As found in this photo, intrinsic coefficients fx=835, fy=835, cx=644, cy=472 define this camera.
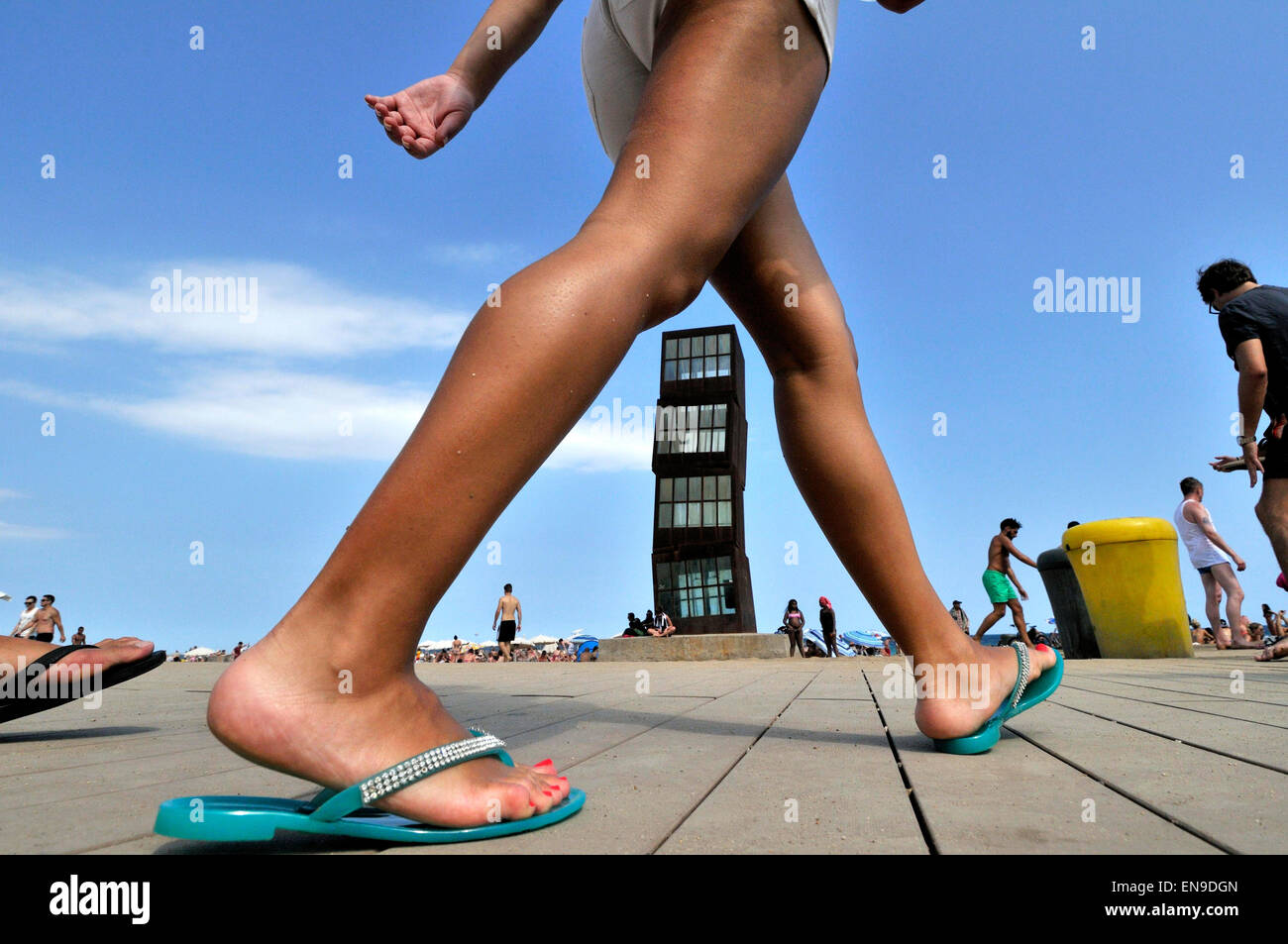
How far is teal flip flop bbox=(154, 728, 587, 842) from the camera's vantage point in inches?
31.9

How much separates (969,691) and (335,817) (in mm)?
1091

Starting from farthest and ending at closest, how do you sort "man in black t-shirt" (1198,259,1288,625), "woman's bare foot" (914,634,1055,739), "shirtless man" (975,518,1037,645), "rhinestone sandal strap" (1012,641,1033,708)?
"shirtless man" (975,518,1037,645)
"man in black t-shirt" (1198,259,1288,625)
"rhinestone sandal strap" (1012,641,1033,708)
"woman's bare foot" (914,634,1055,739)

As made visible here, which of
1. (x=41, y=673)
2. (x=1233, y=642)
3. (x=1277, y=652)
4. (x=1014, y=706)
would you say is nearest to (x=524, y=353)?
(x=1014, y=706)

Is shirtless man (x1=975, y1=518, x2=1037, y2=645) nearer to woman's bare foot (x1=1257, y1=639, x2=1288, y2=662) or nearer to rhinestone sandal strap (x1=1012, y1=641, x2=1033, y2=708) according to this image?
woman's bare foot (x1=1257, y1=639, x2=1288, y2=662)

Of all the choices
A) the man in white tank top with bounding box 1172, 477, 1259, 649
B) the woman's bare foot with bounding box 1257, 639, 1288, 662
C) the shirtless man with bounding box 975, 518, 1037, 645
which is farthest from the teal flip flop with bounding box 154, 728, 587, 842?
the shirtless man with bounding box 975, 518, 1037, 645

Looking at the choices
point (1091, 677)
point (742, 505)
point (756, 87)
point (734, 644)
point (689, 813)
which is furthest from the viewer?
point (742, 505)

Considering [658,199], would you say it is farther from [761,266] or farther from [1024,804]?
[1024,804]

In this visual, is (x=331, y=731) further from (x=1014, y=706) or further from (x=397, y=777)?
(x=1014, y=706)

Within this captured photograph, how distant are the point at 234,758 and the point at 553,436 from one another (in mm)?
1043

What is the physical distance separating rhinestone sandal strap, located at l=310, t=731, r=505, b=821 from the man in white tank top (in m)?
8.19

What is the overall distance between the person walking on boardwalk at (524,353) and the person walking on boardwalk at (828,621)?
16.0 metres

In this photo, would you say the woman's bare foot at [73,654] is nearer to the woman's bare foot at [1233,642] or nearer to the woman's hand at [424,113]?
the woman's hand at [424,113]

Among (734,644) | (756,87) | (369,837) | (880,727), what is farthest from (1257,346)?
(734,644)

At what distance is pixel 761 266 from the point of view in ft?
5.21
